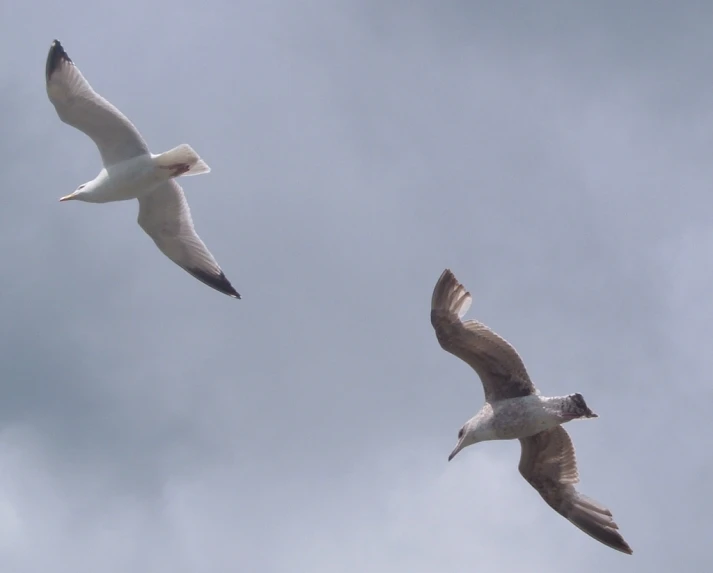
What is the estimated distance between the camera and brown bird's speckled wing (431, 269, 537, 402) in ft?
45.9

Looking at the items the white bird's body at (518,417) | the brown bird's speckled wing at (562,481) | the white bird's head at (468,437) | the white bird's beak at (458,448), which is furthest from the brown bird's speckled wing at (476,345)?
the brown bird's speckled wing at (562,481)

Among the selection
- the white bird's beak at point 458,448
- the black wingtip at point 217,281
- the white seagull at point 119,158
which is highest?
the white seagull at point 119,158

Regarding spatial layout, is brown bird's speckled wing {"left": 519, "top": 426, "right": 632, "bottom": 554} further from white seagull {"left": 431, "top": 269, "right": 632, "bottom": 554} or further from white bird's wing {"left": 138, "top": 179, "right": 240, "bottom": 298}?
white bird's wing {"left": 138, "top": 179, "right": 240, "bottom": 298}

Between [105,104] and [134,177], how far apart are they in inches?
47.2

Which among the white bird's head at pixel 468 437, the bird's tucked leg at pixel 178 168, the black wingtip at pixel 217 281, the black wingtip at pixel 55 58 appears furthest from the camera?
the black wingtip at pixel 217 281

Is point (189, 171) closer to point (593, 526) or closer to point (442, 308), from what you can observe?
point (442, 308)

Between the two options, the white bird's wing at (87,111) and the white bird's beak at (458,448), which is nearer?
the white bird's beak at (458,448)

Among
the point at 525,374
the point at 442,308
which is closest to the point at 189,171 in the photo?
the point at 442,308

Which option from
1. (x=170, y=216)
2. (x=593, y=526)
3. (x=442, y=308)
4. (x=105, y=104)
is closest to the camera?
(x=442, y=308)

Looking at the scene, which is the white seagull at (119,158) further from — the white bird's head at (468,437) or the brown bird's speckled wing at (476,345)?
the white bird's head at (468,437)

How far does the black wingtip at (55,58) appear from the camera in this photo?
635 inches

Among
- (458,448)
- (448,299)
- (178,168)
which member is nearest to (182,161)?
(178,168)

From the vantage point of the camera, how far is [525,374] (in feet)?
47.5

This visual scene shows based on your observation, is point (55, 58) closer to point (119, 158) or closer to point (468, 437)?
point (119, 158)
